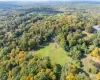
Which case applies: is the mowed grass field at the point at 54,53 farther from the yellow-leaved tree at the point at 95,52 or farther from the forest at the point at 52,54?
the yellow-leaved tree at the point at 95,52

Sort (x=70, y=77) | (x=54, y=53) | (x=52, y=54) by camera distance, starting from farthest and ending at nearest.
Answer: (x=54, y=53), (x=52, y=54), (x=70, y=77)

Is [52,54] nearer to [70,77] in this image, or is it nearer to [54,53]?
[54,53]

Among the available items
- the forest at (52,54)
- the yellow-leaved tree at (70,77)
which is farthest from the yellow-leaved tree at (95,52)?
the yellow-leaved tree at (70,77)

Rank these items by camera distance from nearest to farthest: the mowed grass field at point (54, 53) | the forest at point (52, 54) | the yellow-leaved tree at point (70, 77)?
1. the yellow-leaved tree at point (70, 77)
2. the forest at point (52, 54)
3. the mowed grass field at point (54, 53)

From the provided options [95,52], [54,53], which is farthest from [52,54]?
[95,52]

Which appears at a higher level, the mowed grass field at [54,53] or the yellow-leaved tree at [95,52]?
the yellow-leaved tree at [95,52]

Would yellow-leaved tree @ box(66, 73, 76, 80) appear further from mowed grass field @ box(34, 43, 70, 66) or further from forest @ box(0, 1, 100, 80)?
mowed grass field @ box(34, 43, 70, 66)

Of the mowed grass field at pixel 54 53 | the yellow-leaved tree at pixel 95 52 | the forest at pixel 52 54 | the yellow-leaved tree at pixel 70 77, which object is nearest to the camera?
the yellow-leaved tree at pixel 70 77

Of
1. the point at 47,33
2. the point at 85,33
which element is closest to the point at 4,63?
the point at 47,33

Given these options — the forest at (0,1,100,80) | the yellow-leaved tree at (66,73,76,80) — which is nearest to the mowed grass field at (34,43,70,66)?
the forest at (0,1,100,80)
